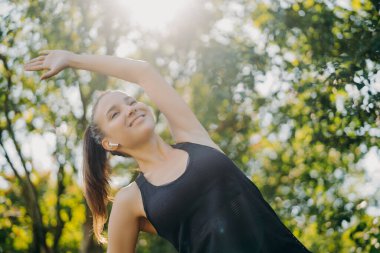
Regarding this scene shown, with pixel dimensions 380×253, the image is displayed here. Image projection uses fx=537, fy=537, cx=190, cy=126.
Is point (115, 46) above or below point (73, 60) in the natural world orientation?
below

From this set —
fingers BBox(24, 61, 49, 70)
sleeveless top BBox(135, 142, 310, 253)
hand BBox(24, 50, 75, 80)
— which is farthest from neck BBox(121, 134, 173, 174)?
fingers BBox(24, 61, 49, 70)

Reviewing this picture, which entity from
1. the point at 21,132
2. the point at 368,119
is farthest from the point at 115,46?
the point at 368,119

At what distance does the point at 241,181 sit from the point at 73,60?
3.79ft

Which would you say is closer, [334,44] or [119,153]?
[119,153]

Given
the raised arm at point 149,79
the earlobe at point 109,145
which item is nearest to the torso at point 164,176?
the raised arm at point 149,79

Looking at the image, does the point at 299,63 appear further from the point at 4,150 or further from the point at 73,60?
the point at 4,150

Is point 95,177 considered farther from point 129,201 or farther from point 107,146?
point 129,201

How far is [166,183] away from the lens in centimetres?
270

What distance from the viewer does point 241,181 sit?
2.68 metres

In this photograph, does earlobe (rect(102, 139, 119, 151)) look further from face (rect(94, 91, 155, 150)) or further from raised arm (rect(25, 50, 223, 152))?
raised arm (rect(25, 50, 223, 152))

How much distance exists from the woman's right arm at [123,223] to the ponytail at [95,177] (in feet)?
1.09

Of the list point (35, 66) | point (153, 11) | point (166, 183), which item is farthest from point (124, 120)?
point (153, 11)

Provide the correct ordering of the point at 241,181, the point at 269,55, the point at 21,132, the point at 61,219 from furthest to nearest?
the point at 61,219 < the point at 21,132 < the point at 269,55 < the point at 241,181

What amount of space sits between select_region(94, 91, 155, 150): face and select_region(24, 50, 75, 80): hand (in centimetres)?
29
